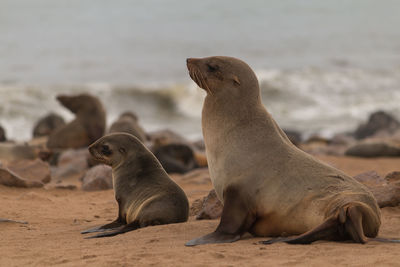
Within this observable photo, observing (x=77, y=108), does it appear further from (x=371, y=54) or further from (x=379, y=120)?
(x=371, y=54)

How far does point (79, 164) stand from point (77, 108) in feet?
11.6

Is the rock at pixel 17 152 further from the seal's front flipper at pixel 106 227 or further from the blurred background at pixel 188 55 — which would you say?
the blurred background at pixel 188 55

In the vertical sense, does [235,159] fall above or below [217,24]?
below

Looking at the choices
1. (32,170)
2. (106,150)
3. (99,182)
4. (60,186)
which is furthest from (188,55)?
(106,150)

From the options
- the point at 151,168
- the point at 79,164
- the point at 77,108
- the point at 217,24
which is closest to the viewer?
the point at 151,168

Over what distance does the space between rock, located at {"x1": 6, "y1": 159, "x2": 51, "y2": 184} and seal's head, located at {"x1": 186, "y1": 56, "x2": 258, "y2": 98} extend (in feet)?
14.1

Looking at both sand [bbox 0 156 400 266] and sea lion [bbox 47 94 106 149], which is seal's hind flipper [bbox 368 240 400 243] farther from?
sea lion [bbox 47 94 106 149]

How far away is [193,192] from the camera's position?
8.08 m

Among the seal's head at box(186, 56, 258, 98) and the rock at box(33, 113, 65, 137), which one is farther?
the rock at box(33, 113, 65, 137)

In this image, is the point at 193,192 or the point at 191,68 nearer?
the point at 191,68

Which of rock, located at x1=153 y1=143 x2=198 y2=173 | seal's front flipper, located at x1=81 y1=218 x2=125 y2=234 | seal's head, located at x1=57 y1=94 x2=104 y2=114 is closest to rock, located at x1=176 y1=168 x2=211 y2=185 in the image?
rock, located at x1=153 y1=143 x2=198 y2=173

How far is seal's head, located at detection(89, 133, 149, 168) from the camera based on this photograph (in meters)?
6.12

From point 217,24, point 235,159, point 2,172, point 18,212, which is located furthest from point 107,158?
point 217,24

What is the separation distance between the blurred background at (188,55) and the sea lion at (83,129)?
7.75m
